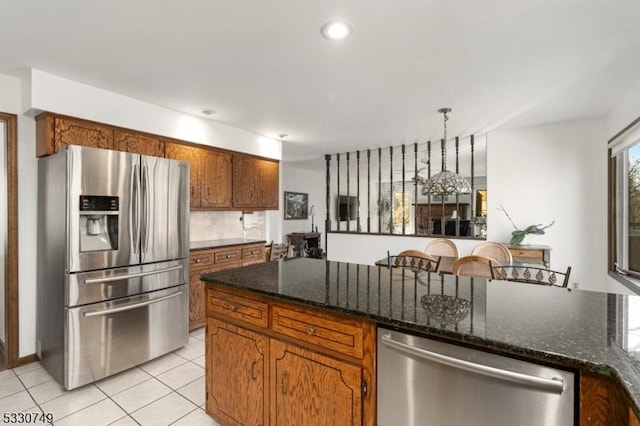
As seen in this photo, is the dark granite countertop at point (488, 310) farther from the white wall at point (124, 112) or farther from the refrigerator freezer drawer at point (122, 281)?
the white wall at point (124, 112)

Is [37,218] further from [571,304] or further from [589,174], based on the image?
[589,174]

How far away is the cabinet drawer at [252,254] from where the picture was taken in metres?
4.00

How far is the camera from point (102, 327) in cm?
244

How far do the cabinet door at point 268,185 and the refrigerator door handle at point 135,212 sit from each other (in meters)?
1.96

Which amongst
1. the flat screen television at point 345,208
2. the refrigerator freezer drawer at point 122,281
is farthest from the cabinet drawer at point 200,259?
the flat screen television at point 345,208

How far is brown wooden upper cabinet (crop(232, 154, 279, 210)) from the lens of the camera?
4.19 metres

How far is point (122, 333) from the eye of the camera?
2.55 meters

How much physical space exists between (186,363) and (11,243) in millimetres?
1790

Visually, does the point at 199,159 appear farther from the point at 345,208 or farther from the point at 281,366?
the point at 345,208

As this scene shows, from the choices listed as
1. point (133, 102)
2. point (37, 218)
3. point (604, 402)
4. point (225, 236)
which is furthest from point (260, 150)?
point (604, 402)

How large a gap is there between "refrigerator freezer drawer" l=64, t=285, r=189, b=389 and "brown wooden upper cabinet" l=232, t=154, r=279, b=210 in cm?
160

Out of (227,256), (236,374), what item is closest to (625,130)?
(236,374)

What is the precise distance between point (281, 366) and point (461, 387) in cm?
81

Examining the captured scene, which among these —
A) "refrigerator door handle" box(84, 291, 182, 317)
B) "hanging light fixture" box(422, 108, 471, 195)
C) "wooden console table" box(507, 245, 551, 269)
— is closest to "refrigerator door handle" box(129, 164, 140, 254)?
"refrigerator door handle" box(84, 291, 182, 317)
